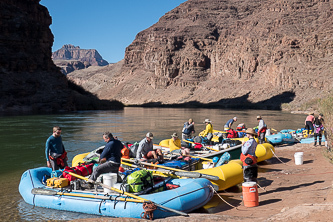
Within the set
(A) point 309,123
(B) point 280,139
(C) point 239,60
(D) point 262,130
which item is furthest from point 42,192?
(C) point 239,60

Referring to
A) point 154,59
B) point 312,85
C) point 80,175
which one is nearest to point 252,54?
point 312,85

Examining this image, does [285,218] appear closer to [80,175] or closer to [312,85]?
[80,175]

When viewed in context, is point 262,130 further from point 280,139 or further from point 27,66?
point 27,66

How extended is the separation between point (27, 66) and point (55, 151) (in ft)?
248

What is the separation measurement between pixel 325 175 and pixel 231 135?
7127 millimetres

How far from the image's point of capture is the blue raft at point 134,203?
27.1ft

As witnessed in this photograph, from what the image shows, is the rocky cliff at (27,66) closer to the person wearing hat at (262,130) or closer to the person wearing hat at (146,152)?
the person wearing hat at (262,130)

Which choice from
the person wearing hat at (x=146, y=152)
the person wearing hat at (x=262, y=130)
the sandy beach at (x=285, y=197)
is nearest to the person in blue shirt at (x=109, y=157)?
the sandy beach at (x=285, y=197)

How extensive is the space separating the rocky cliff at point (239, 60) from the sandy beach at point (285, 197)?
225ft

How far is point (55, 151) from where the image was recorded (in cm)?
1052

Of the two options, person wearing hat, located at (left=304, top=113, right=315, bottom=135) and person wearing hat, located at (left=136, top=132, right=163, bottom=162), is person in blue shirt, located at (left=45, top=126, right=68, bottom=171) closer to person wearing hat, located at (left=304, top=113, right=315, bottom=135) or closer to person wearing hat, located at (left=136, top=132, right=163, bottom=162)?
person wearing hat, located at (left=136, top=132, right=163, bottom=162)

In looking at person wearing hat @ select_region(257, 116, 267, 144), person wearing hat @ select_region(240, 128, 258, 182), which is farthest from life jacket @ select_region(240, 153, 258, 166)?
person wearing hat @ select_region(257, 116, 267, 144)

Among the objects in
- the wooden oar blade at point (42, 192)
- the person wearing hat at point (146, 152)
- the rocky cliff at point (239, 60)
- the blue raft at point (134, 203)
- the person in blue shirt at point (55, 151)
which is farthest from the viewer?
the rocky cliff at point (239, 60)

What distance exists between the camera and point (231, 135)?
17891 millimetres
